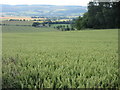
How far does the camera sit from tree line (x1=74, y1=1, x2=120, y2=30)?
203ft

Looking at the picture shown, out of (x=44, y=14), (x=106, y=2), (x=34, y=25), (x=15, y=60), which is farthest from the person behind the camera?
(x=106, y=2)

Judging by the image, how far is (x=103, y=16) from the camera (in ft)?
208

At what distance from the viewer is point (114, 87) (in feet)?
12.3

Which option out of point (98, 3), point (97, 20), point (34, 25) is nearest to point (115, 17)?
point (97, 20)

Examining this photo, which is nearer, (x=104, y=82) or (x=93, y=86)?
(x=93, y=86)

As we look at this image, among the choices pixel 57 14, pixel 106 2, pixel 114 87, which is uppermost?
pixel 106 2

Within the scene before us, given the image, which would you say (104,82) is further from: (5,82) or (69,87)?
(5,82)

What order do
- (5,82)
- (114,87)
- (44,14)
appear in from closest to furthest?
1. (114,87)
2. (5,82)
3. (44,14)

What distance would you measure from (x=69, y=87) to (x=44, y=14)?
126ft

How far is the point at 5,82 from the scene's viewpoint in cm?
399

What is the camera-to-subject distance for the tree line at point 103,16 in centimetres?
6188

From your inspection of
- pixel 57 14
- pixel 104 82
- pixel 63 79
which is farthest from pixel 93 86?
pixel 57 14

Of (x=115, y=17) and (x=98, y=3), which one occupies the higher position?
(x=98, y=3)

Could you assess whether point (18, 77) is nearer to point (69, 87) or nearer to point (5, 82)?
point (5, 82)
